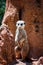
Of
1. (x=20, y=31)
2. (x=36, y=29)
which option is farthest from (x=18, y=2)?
(x=20, y=31)

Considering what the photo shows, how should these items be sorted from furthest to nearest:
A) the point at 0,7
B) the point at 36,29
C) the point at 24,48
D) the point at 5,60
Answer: the point at 0,7, the point at 36,29, the point at 24,48, the point at 5,60

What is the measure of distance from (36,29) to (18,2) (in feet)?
3.71

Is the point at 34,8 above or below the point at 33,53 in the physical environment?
above

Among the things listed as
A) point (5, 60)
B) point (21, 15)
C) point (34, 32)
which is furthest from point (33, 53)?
point (5, 60)

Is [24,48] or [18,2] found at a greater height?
[18,2]

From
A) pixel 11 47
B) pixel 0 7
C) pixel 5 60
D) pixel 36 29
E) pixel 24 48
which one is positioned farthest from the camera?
pixel 0 7

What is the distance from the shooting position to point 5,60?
17.5 feet

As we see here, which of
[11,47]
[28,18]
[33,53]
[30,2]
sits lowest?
[33,53]

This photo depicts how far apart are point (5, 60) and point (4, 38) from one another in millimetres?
562

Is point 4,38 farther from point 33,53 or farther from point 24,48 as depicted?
point 33,53

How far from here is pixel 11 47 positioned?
Answer: 234 inches

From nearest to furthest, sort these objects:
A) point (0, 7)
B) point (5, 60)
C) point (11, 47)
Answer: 1. point (5, 60)
2. point (11, 47)
3. point (0, 7)

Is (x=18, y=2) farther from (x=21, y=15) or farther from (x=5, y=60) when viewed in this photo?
(x=5, y=60)

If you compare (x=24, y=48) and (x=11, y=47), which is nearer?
(x=11, y=47)
